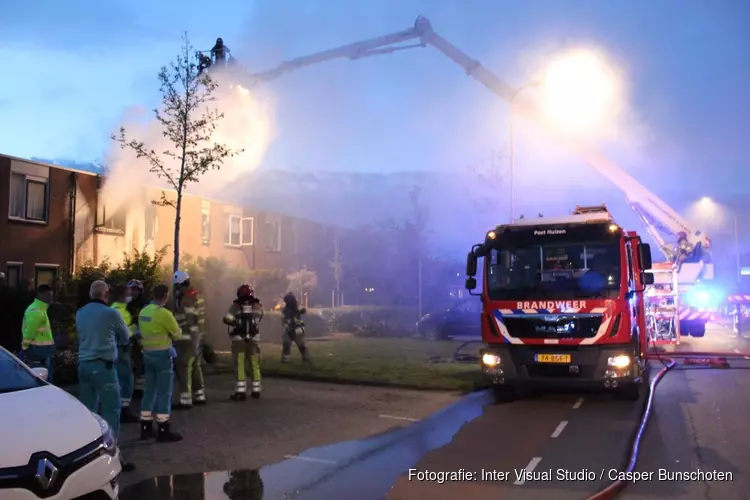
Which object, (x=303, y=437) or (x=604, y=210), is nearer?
(x=303, y=437)

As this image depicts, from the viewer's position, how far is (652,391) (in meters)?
10.1

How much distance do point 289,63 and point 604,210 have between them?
11855 mm

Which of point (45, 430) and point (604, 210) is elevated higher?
point (604, 210)

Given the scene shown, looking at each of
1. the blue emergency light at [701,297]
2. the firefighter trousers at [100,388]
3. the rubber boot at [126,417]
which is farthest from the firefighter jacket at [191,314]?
the blue emergency light at [701,297]

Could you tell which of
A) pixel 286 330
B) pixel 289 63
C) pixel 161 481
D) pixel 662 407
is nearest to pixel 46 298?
pixel 161 481

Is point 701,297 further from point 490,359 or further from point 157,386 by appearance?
point 157,386

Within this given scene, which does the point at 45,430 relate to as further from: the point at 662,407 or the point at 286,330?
the point at 286,330

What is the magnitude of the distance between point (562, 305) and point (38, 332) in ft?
24.1

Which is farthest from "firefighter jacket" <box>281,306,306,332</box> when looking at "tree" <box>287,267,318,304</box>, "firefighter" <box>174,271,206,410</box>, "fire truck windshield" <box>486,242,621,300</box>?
"tree" <box>287,267,318,304</box>

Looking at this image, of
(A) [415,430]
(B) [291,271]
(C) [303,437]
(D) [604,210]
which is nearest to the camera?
(C) [303,437]

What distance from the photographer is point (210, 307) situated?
64.0 feet

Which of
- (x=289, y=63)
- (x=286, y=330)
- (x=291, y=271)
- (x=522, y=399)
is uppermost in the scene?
(x=289, y=63)

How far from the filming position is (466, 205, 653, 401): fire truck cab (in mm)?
8875

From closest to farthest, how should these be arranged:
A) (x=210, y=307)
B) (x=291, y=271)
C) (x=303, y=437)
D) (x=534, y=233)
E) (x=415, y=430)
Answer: (x=303, y=437) < (x=415, y=430) < (x=534, y=233) < (x=210, y=307) < (x=291, y=271)
